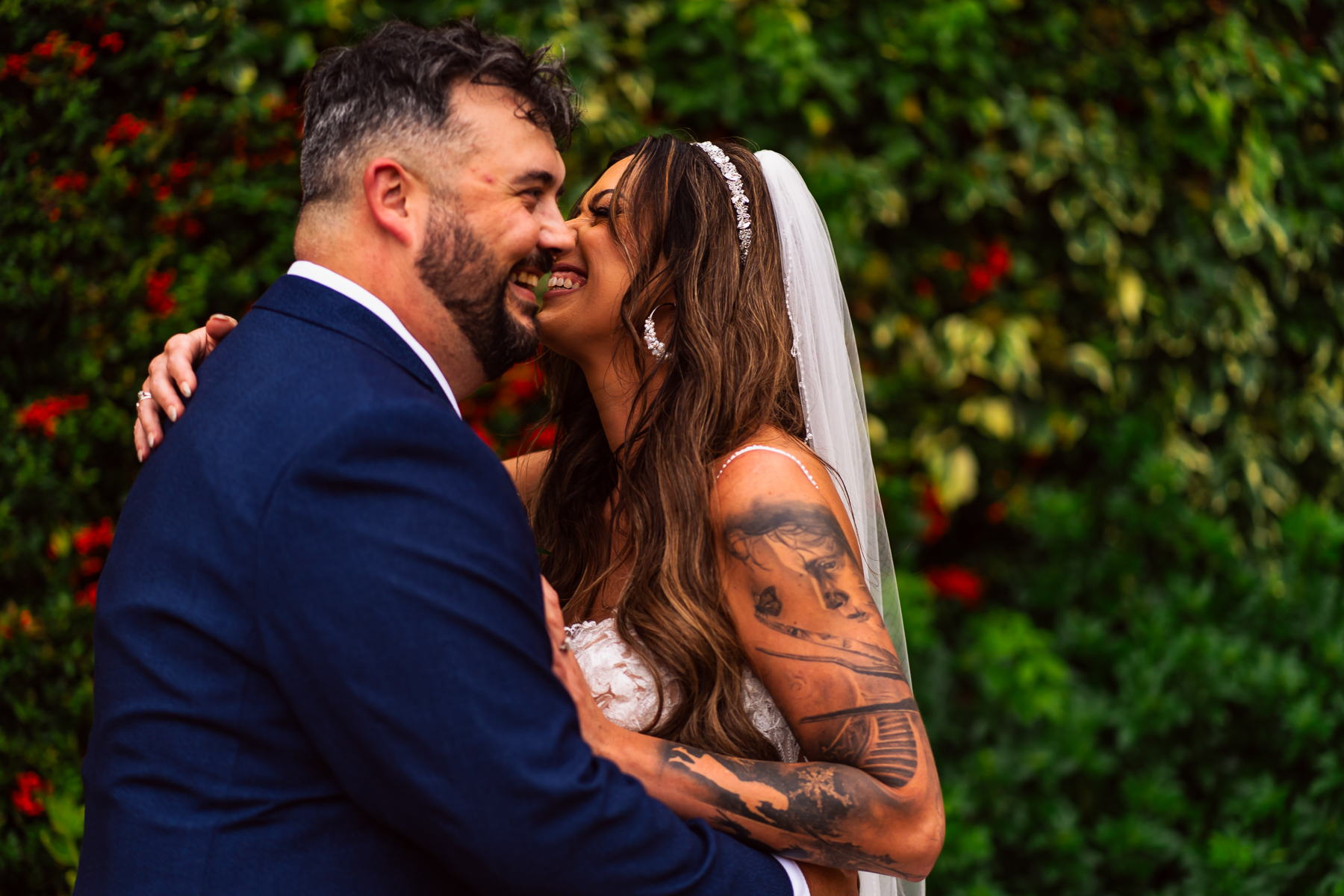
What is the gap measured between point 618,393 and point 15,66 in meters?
1.93

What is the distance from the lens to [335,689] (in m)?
1.37

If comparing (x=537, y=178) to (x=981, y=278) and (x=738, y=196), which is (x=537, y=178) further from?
(x=981, y=278)

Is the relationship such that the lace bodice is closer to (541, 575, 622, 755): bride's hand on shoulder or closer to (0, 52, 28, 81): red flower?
(541, 575, 622, 755): bride's hand on shoulder

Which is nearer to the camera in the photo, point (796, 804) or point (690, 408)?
point (796, 804)

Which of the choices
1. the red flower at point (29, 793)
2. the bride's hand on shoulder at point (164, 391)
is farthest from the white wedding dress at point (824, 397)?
the red flower at point (29, 793)

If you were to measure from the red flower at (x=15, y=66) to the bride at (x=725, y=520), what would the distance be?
131 centimetres

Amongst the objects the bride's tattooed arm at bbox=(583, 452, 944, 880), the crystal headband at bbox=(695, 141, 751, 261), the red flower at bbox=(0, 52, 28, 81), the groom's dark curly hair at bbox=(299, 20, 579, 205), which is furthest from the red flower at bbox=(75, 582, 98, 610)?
the crystal headband at bbox=(695, 141, 751, 261)

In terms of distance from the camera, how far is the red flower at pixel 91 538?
2727mm

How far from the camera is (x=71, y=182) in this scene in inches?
110

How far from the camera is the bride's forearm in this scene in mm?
1851

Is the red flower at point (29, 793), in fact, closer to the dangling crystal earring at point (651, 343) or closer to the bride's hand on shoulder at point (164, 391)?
the bride's hand on shoulder at point (164, 391)

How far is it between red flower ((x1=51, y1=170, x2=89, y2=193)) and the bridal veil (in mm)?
1911

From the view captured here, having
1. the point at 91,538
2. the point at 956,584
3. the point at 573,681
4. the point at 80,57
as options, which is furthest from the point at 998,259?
the point at 91,538

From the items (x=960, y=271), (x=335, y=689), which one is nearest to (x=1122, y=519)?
(x=960, y=271)
